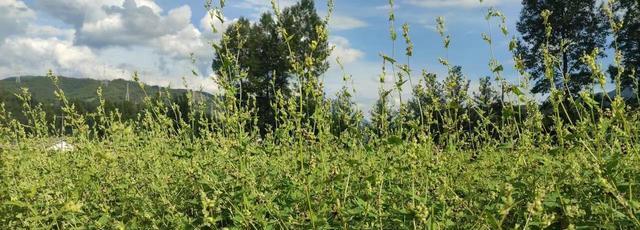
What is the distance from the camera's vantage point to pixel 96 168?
18.4ft

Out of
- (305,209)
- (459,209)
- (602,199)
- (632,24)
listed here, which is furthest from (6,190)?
(632,24)

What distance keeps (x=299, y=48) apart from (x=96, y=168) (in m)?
40.7

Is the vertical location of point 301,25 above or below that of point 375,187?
above

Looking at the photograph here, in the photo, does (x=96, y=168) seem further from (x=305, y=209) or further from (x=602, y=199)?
(x=602, y=199)

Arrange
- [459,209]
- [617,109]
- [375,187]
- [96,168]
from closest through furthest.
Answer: [617,109], [459,209], [375,187], [96,168]

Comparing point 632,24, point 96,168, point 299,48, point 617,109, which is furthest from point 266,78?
point 617,109

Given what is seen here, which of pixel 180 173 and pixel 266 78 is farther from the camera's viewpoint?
pixel 266 78

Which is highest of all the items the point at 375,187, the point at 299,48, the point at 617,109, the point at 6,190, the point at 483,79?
the point at 299,48

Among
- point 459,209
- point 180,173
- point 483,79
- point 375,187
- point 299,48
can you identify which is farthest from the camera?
point 299,48

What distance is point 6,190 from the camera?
196 inches

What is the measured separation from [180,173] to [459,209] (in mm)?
2927

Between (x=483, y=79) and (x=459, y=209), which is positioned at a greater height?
(x=483, y=79)

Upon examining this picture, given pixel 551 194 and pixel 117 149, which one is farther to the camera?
pixel 117 149

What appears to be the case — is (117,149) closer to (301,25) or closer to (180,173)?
(180,173)
